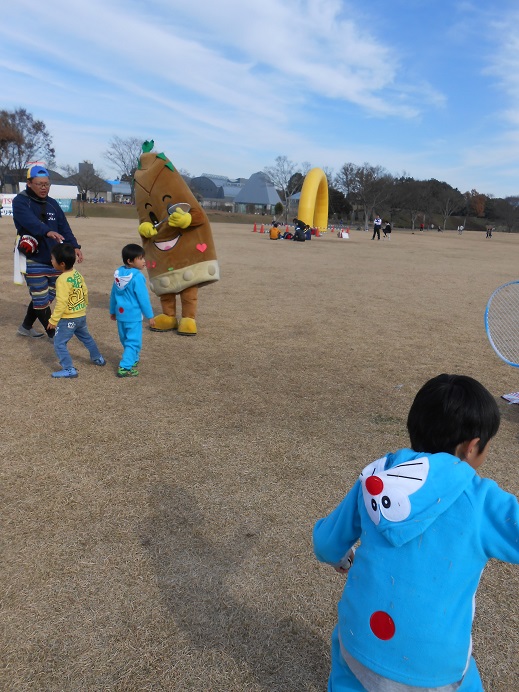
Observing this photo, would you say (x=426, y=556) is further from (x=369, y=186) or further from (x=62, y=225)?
(x=369, y=186)

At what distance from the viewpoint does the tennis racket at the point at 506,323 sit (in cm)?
584

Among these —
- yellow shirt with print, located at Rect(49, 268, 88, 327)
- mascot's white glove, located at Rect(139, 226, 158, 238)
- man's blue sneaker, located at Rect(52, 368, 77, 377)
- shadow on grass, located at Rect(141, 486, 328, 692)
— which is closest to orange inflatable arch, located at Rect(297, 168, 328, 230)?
mascot's white glove, located at Rect(139, 226, 158, 238)

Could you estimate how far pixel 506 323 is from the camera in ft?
23.8

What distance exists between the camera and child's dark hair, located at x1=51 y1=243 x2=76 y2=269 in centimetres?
463

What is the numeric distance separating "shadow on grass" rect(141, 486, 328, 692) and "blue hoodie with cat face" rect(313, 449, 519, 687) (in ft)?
2.80

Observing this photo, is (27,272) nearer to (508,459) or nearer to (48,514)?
(48,514)

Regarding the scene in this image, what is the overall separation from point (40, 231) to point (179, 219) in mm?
1557

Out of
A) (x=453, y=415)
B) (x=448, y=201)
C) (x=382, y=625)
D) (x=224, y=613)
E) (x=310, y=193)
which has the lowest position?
(x=224, y=613)

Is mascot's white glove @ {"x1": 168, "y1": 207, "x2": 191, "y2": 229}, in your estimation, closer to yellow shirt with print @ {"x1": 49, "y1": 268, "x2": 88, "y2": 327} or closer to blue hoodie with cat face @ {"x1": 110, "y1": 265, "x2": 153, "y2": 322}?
blue hoodie with cat face @ {"x1": 110, "y1": 265, "x2": 153, "y2": 322}

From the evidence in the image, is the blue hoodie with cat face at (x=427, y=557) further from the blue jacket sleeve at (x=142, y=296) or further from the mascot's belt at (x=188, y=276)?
the mascot's belt at (x=188, y=276)

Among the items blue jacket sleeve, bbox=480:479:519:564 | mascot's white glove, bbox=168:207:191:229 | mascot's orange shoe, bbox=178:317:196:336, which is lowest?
mascot's orange shoe, bbox=178:317:196:336

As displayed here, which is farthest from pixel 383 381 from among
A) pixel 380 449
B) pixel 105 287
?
pixel 105 287

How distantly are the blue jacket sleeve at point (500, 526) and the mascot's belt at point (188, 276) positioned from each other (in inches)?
212

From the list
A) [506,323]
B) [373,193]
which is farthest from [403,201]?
[506,323]
